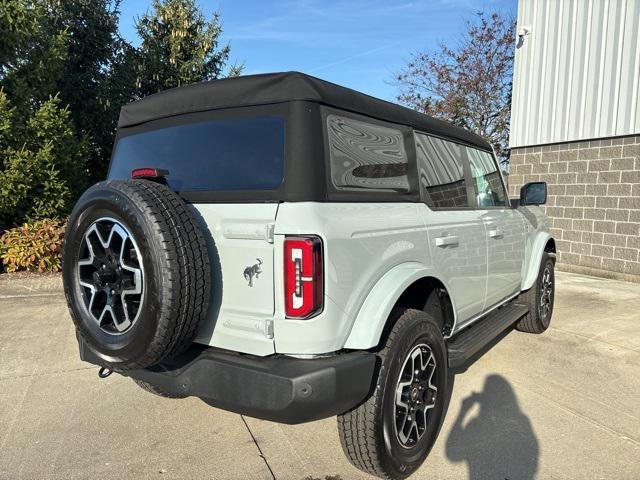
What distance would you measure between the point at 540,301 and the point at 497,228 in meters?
1.48

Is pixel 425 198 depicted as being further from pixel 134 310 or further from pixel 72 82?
pixel 72 82

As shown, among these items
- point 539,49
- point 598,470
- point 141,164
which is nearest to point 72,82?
point 141,164

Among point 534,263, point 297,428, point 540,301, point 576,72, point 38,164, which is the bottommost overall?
point 297,428

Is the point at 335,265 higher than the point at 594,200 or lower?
lower

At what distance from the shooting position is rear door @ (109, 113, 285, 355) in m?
2.04

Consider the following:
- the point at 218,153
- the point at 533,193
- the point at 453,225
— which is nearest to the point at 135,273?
the point at 218,153

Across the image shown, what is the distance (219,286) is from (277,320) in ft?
1.15

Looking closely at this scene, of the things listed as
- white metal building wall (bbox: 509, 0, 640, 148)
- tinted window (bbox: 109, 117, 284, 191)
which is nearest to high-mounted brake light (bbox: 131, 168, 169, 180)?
tinted window (bbox: 109, 117, 284, 191)

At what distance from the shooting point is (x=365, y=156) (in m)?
2.44

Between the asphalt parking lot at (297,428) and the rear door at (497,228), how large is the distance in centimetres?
Result: 68

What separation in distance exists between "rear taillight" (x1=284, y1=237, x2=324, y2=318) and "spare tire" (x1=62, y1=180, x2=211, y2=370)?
15.0 inches

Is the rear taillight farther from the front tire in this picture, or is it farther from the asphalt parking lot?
the asphalt parking lot

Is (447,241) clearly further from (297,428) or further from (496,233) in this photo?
(297,428)

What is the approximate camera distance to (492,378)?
11.9ft
